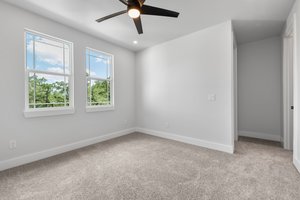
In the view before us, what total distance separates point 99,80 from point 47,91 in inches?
49.6

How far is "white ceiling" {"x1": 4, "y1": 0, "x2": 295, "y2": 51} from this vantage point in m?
2.32

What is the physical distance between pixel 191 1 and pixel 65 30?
2605 mm

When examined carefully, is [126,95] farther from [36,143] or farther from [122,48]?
[36,143]

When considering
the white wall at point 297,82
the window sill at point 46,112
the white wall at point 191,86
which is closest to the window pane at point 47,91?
the window sill at point 46,112

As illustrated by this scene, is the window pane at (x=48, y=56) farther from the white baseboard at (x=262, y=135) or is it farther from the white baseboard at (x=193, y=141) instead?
the white baseboard at (x=262, y=135)

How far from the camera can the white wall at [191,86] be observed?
2.96 metres

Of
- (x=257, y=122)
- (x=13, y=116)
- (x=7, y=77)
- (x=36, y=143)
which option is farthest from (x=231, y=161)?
(x=7, y=77)

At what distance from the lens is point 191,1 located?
2.27 metres

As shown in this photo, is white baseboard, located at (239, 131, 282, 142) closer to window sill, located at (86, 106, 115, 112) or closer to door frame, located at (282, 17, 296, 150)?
Answer: door frame, located at (282, 17, 296, 150)

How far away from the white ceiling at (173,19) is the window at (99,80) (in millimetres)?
561

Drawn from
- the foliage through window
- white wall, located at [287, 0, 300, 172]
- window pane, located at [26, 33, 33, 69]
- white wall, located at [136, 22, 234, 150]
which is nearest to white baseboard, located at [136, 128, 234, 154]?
white wall, located at [136, 22, 234, 150]

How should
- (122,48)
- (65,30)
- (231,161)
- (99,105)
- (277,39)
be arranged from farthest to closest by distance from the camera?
(122,48), (99,105), (277,39), (65,30), (231,161)

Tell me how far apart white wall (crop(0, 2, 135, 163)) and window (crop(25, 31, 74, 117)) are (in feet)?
0.40

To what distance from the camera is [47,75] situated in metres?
2.86
